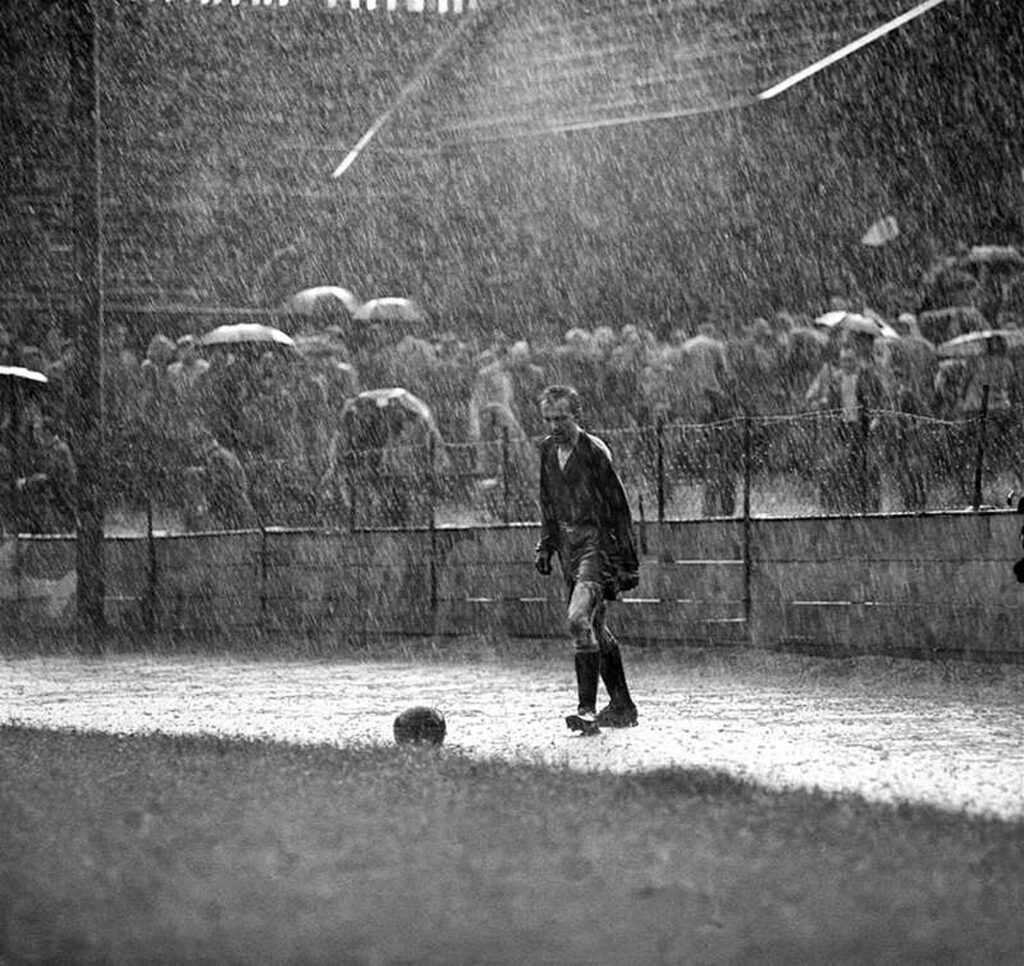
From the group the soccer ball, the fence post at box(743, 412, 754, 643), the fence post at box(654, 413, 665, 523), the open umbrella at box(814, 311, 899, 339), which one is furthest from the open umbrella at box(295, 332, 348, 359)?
the soccer ball

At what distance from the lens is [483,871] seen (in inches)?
277

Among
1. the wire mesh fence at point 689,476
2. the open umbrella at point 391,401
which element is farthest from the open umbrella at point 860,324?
the open umbrella at point 391,401

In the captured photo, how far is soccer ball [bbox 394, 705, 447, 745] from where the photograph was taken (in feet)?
40.5

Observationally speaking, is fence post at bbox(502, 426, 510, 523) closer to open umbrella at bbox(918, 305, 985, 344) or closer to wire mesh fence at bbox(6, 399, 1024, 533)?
wire mesh fence at bbox(6, 399, 1024, 533)

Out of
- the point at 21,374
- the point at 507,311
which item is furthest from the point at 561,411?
the point at 507,311

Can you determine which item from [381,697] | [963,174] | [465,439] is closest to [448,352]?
[465,439]

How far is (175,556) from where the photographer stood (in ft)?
75.0

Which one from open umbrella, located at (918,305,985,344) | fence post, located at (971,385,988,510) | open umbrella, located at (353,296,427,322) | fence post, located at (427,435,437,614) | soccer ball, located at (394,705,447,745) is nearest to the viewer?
soccer ball, located at (394,705,447,745)

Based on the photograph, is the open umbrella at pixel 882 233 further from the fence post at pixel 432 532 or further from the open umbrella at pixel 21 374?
the open umbrella at pixel 21 374

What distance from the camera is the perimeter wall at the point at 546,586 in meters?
17.6

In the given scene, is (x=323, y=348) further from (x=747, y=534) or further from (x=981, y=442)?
(x=981, y=442)

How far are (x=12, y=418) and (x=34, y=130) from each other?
13.7 metres

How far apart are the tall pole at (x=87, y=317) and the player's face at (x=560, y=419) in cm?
969

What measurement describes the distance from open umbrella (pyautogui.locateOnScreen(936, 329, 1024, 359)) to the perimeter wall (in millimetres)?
1333
